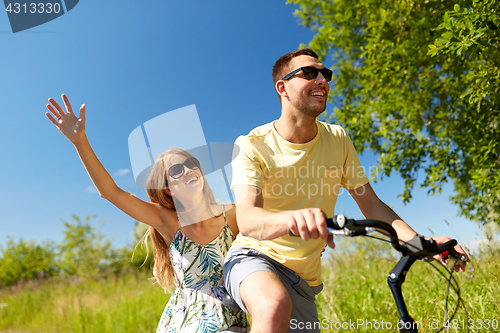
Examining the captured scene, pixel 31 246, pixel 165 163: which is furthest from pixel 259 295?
pixel 31 246

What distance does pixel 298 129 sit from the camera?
7.37 feet

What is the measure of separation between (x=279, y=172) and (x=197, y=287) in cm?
108

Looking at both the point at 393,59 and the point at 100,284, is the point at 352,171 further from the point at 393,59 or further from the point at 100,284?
the point at 100,284

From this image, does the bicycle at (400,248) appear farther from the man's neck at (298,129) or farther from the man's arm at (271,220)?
the man's neck at (298,129)

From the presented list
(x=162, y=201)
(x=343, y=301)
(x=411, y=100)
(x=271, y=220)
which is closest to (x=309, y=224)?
(x=271, y=220)

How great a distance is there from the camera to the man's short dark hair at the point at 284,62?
2.52 m

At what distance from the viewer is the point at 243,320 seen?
7.73 feet

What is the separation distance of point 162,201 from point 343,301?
2799mm

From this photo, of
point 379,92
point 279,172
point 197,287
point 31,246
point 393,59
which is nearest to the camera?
point 279,172

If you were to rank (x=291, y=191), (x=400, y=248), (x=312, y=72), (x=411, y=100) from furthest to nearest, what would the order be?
1. (x=411, y=100)
2. (x=312, y=72)
3. (x=291, y=191)
4. (x=400, y=248)

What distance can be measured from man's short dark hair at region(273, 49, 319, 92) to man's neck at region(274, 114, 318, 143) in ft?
1.44

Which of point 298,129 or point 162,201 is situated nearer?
point 298,129

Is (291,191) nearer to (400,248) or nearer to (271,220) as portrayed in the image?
(271,220)

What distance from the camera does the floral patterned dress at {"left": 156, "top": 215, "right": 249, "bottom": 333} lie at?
7.43 ft
